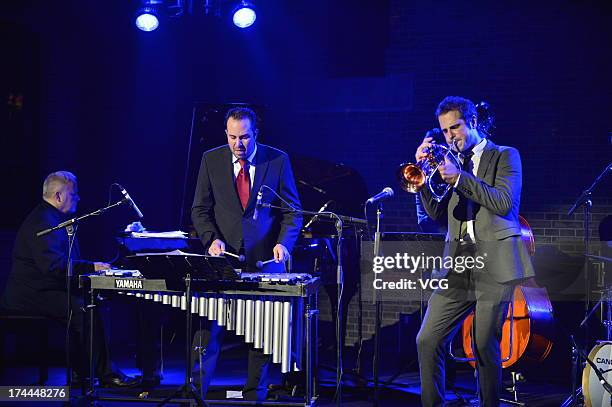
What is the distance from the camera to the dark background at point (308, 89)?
289 inches

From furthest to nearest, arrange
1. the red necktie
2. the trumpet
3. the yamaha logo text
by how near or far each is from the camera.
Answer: the red necktie < the yamaha logo text < the trumpet

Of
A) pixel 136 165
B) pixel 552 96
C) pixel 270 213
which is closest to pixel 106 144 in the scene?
pixel 136 165

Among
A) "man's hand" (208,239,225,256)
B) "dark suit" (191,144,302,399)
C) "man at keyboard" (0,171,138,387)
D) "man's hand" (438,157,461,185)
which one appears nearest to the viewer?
"man's hand" (438,157,461,185)

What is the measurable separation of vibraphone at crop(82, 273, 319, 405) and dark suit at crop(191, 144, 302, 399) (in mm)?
427

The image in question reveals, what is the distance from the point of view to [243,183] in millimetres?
5594

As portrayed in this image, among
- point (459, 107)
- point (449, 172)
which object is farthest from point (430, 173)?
point (459, 107)

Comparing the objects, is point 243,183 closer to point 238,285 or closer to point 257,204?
point 257,204

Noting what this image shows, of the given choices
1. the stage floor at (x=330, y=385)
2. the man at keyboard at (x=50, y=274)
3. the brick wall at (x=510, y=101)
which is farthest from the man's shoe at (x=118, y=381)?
the brick wall at (x=510, y=101)

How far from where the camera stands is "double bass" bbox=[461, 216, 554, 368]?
19.9 ft

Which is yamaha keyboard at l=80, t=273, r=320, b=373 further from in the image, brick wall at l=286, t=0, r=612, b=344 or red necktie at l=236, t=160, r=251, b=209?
brick wall at l=286, t=0, r=612, b=344

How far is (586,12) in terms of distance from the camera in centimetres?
728

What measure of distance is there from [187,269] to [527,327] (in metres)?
2.71

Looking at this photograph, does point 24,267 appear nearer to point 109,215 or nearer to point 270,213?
point 109,215

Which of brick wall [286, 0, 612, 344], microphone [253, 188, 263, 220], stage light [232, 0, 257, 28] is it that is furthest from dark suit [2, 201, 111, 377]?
brick wall [286, 0, 612, 344]
